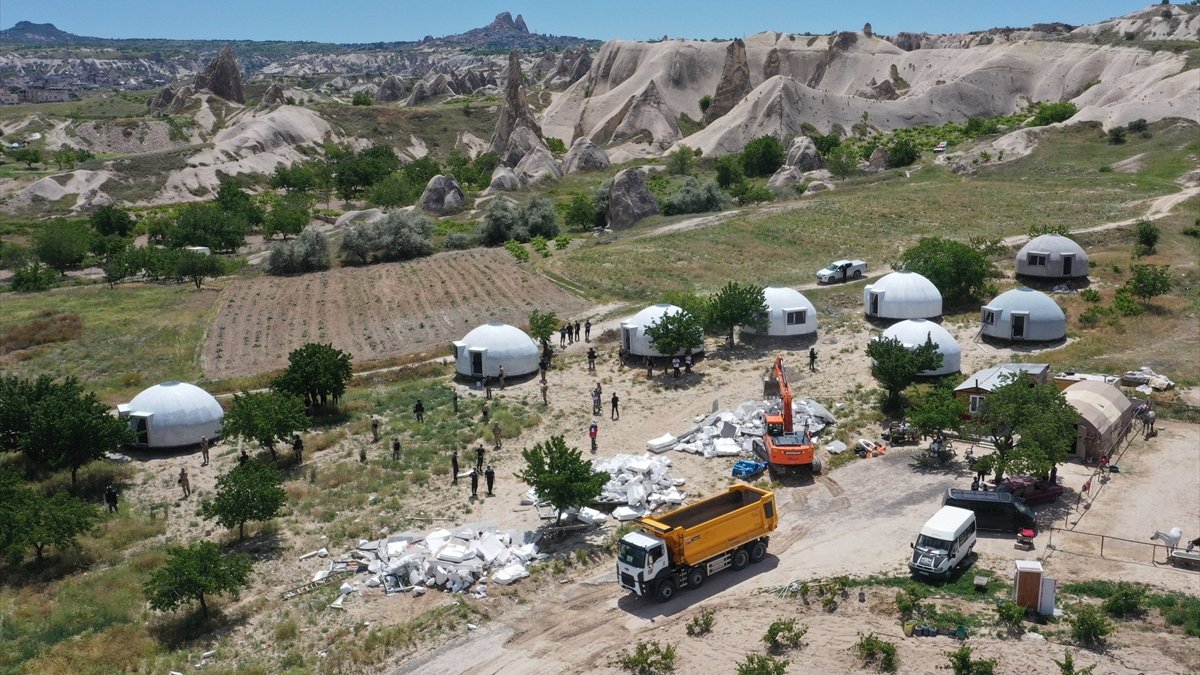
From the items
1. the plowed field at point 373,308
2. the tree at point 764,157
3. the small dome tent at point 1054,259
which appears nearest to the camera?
the plowed field at point 373,308

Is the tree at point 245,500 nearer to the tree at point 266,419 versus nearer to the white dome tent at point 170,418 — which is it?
the tree at point 266,419

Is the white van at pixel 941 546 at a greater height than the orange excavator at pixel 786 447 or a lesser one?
lesser

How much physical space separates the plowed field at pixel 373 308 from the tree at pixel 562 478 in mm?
25361

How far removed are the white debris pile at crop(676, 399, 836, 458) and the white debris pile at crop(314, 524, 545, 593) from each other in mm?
9593

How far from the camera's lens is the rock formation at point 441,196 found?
102938 millimetres

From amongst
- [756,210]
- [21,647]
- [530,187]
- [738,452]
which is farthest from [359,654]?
[530,187]

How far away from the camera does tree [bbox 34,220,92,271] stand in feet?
292

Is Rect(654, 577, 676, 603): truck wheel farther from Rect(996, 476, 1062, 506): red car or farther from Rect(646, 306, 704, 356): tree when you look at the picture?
Rect(646, 306, 704, 356): tree

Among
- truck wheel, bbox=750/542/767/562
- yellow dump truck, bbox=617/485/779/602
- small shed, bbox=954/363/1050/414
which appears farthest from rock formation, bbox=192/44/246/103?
truck wheel, bbox=750/542/767/562

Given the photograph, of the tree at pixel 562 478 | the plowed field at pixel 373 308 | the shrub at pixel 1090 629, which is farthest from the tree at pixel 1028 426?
the plowed field at pixel 373 308

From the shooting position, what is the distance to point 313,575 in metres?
29.1

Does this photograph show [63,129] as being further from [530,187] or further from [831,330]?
[831,330]

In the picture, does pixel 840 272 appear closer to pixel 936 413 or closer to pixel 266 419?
pixel 936 413

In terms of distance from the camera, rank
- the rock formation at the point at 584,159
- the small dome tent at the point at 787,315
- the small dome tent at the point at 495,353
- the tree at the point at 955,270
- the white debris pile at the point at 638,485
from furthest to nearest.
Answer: the rock formation at the point at 584,159 → the tree at the point at 955,270 → the small dome tent at the point at 787,315 → the small dome tent at the point at 495,353 → the white debris pile at the point at 638,485
